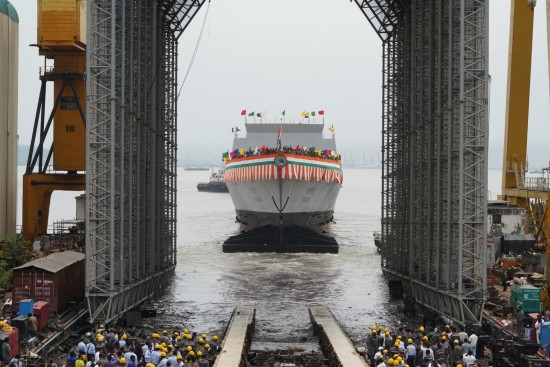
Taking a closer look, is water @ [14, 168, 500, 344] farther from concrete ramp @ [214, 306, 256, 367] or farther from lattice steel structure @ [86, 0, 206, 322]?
lattice steel structure @ [86, 0, 206, 322]

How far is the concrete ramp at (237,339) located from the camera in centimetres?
2209

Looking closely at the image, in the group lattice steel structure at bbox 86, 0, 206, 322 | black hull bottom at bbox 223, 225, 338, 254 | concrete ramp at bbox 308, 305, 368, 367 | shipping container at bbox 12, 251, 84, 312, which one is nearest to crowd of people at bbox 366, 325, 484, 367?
concrete ramp at bbox 308, 305, 368, 367

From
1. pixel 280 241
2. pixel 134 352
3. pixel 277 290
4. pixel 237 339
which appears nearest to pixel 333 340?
pixel 237 339

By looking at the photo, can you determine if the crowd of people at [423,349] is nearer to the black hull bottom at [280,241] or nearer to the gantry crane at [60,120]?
the gantry crane at [60,120]

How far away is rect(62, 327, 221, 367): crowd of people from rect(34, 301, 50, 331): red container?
2.15 metres

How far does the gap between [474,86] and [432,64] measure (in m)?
4.31

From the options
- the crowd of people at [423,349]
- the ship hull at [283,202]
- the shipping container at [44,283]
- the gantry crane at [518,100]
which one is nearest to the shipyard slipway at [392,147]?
the shipping container at [44,283]

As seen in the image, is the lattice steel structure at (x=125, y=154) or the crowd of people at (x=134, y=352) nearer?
the crowd of people at (x=134, y=352)

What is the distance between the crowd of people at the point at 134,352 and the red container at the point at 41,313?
2.15 m

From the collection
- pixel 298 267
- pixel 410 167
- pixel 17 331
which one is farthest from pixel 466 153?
pixel 298 267

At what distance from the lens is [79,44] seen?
43312mm

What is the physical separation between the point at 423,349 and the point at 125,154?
14.6m

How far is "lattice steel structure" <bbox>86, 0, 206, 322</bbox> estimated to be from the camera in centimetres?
2750

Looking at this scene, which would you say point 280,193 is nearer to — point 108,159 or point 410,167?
point 410,167
